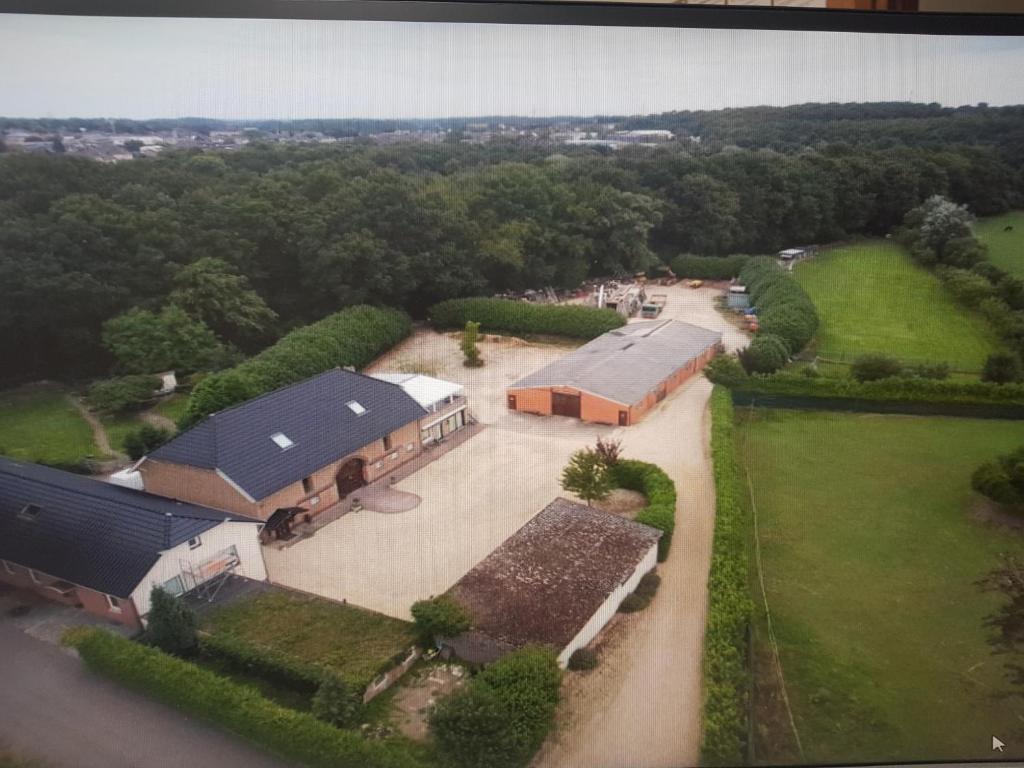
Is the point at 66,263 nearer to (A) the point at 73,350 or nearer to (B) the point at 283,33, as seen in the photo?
(A) the point at 73,350

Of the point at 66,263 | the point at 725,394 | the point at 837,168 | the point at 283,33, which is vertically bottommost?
the point at 725,394

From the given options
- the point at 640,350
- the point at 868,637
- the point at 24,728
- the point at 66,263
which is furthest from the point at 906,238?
the point at 24,728

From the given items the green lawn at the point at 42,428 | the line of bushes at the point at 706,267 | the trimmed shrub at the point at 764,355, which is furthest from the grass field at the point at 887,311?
the green lawn at the point at 42,428

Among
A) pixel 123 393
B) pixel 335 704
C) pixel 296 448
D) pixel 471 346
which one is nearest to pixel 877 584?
pixel 471 346

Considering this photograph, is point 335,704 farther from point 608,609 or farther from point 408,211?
point 408,211

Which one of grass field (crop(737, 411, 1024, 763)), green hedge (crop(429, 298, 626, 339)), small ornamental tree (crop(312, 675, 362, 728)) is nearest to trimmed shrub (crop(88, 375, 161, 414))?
green hedge (crop(429, 298, 626, 339))

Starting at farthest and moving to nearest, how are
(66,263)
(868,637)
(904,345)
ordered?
(904,345) < (868,637) < (66,263)

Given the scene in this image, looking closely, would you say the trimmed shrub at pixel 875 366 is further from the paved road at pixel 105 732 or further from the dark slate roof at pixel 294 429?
the paved road at pixel 105 732
